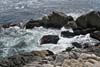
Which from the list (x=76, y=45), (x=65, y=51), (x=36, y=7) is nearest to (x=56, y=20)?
(x=76, y=45)

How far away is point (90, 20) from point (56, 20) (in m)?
3.91

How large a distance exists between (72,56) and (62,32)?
12.3m

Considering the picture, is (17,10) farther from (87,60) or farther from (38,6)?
(87,60)

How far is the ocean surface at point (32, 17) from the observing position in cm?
2480

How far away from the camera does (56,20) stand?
31.6m

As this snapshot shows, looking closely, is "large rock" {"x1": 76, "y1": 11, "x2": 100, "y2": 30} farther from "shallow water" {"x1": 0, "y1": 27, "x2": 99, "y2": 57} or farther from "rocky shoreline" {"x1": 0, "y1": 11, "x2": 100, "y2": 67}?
"shallow water" {"x1": 0, "y1": 27, "x2": 99, "y2": 57}

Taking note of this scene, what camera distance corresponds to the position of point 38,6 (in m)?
43.3

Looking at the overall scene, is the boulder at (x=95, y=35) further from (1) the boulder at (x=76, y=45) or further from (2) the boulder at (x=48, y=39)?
(2) the boulder at (x=48, y=39)

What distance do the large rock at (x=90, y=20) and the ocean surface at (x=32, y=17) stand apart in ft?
7.69

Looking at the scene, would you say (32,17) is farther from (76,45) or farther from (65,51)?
(65,51)

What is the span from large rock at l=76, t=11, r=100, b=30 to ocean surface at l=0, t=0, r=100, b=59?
2.34 meters

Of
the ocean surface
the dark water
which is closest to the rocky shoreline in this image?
the ocean surface

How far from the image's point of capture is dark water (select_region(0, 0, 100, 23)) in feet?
124

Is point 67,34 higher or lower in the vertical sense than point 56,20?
lower
